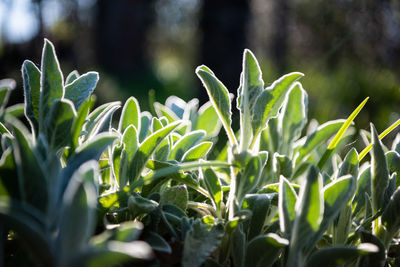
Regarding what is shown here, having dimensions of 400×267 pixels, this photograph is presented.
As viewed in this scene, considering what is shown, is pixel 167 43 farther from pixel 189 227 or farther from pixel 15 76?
pixel 189 227

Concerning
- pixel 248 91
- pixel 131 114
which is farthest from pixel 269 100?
pixel 131 114

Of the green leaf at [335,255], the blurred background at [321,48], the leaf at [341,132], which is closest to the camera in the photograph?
the green leaf at [335,255]

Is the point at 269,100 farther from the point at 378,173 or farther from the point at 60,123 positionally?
the point at 60,123

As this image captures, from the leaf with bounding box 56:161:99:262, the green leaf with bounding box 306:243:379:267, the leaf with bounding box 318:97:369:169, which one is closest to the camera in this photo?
the leaf with bounding box 56:161:99:262

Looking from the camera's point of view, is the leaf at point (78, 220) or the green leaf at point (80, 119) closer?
the leaf at point (78, 220)

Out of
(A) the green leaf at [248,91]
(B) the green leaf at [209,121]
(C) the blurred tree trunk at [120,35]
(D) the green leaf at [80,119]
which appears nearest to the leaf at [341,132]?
(A) the green leaf at [248,91]

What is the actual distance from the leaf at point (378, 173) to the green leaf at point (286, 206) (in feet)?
0.45

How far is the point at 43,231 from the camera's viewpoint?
0.47 m

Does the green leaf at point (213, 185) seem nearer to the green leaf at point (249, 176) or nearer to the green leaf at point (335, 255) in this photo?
the green leaf at point (249, 176)

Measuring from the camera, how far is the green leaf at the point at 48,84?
60 cm

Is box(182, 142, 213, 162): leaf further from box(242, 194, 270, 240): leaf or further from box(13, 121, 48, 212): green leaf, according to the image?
box(13, 121, 48, 212): green leaf

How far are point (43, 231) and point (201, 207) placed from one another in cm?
28

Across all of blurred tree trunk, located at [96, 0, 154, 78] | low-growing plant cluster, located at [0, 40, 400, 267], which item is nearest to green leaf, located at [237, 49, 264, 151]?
low-growing plant cluster, located at [0, 40, 400, 267]

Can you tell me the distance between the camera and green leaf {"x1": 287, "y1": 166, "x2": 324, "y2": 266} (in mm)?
518
